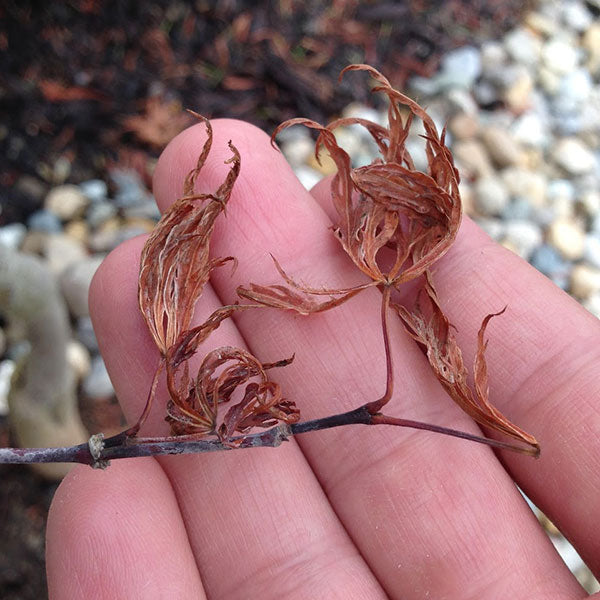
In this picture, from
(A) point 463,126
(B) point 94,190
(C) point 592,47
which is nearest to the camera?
(B) point 94,190

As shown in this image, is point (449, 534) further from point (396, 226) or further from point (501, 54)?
point (501, 54)

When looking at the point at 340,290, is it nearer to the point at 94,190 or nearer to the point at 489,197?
the point at 94,190

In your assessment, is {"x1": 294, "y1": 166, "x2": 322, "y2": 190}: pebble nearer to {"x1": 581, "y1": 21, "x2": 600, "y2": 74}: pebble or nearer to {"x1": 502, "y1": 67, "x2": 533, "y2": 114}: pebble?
{"x1": 502, "y1": 67, "x2": 533, "y2": 114}: pebble

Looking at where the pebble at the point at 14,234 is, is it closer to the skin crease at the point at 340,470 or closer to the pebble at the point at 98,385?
the pebble at the point at 98,385

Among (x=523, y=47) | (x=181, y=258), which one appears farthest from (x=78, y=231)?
(x=523, y=47)

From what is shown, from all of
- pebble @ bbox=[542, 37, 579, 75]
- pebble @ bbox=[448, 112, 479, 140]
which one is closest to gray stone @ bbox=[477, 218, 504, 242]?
pebble @ bbox=[448, 112, 479, 140]

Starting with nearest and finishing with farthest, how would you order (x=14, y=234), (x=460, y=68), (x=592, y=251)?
(x=14, y=234), (x=592, y=251), (x=460, y=68)

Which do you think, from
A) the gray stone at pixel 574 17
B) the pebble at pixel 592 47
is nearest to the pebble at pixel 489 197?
the pebble at pixel 592 47

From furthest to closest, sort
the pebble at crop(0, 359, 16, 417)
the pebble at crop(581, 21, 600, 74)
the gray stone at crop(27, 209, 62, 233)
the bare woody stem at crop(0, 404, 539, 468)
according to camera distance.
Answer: the pebble at crop(581, 21, 600, 74), the gray stone at crop(27, 209, 62, 233), the pebble at crop(0, 359, 16, 417), the bare woody stem at crop(0, 404, 539, 468)
